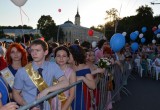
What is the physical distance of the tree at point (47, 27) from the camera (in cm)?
9788

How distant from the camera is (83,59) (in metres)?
4.46

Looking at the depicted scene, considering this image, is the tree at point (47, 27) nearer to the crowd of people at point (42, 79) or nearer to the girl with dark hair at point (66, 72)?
the crowd of people at point (42, 79)

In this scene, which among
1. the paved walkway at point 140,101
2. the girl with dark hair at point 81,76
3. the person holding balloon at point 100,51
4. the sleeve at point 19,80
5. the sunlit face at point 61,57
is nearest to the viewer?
the sleeve at point 19,80

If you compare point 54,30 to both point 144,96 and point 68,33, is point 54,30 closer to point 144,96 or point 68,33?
point 68,33

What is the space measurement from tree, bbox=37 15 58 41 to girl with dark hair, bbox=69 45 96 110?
93411 mm

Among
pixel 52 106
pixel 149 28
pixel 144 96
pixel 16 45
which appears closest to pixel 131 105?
pixel 144 96

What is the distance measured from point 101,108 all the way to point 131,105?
2550mm

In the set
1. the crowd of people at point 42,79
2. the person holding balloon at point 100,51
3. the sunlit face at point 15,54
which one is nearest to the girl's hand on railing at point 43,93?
the crowd of people at point 42,79

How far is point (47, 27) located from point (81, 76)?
311 ft

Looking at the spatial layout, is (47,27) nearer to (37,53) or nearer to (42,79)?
(37,53)

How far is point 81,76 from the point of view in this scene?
4.31m

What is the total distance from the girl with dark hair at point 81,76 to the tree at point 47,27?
93.4m

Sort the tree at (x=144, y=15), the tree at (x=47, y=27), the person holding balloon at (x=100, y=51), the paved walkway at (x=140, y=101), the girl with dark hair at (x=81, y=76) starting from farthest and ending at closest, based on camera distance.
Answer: the tree at (x=47, y=27), the tree at (x=144, y=15), the person holding balloon at (x=100, y=51), the paved walkway at (x=140, y=101), the girl with dark hair at (x=81, y=76)

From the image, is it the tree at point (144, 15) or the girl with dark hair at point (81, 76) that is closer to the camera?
the girl with dark hair at point (81, 76)
